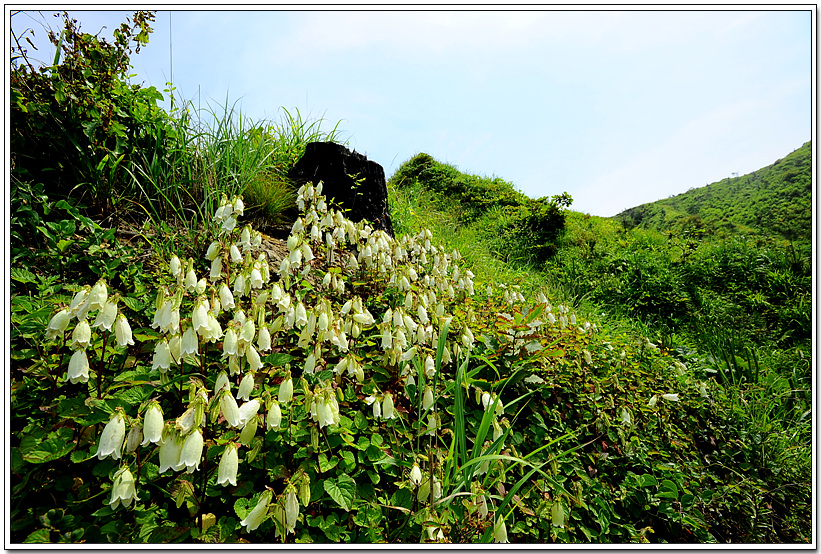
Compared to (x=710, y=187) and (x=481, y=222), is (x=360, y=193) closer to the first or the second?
(x=481, y=222)

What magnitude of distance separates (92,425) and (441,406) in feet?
5.80

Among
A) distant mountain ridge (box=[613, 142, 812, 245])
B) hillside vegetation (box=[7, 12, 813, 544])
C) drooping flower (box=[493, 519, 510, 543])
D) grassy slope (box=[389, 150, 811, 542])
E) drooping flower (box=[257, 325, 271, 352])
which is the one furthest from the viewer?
distant mountain ridge (box=[613, 142, 812, 245])

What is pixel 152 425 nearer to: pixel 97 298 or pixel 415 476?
pixel 97 298

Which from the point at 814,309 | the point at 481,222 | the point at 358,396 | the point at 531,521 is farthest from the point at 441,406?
the point at 481,222

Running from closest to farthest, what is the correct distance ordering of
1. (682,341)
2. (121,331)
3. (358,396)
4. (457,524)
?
(121,331), (457,524), (358,396), (682,341)

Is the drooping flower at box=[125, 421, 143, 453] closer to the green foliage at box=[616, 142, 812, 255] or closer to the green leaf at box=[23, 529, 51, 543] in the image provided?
the green leaf at box=[23, 529, 51, 543]

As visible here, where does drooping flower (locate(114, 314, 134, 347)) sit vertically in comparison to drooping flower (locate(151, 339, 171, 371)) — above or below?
above

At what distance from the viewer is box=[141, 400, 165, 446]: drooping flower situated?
1.30 metres

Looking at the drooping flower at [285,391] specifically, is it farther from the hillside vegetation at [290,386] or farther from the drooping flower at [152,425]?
the drooping flower at [152,425]

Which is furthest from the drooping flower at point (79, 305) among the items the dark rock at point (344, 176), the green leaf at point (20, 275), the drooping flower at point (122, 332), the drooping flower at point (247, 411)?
the dark rock at point (344, 176)

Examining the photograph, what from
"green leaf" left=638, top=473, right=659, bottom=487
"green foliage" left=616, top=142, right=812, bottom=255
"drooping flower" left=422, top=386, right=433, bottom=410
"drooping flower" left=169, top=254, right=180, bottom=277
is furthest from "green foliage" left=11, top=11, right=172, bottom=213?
"green foliage" left=616, top=142, right=812, bottom=255

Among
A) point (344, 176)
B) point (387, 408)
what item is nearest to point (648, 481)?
point (387, 408)

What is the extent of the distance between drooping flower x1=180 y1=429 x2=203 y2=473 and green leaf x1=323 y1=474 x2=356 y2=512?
23.0 inches

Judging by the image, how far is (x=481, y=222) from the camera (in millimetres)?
11477
